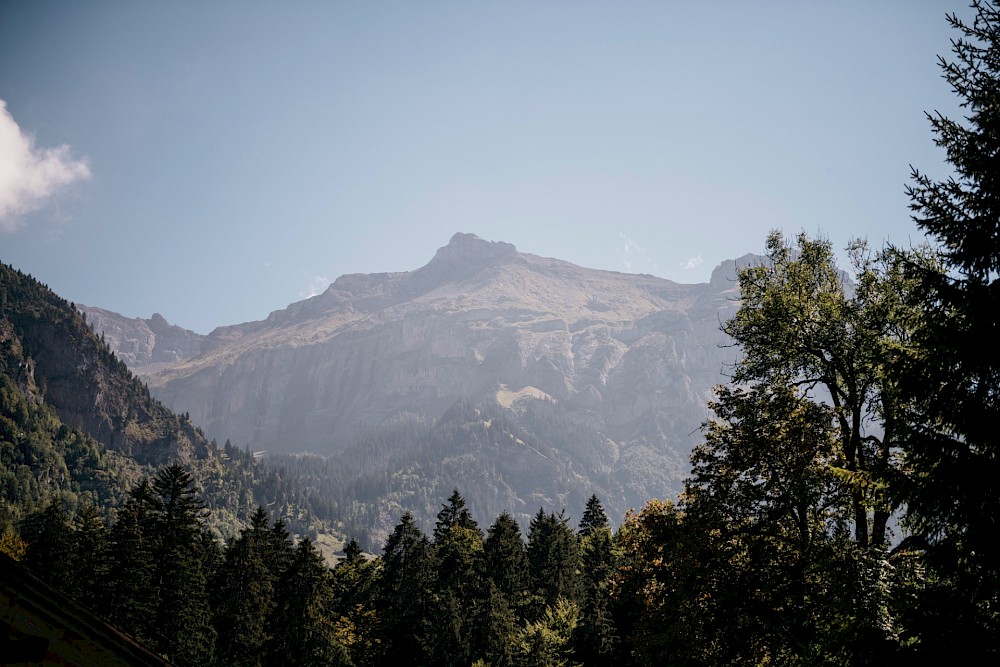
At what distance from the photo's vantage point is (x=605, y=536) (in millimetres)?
59781

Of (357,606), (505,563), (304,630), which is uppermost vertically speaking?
(505,563)

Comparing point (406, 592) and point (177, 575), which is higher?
point (177, 575)

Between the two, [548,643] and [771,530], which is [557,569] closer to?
[548,643]

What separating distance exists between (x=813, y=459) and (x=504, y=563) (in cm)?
4085

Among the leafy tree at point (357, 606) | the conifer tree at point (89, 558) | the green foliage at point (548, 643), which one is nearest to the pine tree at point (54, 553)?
the conifer tree at point (89, 558)

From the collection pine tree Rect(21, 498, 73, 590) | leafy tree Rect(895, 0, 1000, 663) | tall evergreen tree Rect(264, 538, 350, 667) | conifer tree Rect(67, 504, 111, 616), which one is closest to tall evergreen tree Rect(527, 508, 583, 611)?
tall evergreen tree Rect(264, 538, 350, 667)

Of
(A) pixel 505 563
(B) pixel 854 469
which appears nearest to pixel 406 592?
(A) pixel 505 563

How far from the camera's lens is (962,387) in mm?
10453

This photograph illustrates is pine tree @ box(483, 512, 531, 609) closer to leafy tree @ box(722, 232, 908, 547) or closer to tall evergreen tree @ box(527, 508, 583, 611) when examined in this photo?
tall evergreen tree @ box(527, 508, 583, 611)

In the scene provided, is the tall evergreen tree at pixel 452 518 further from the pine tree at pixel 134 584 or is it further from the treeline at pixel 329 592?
the pine tree at pixel 134 584

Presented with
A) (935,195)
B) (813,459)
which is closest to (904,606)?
(813,459)

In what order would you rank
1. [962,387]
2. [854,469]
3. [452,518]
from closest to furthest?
1. [962,387]
2. [854,469]
3. [452,518]

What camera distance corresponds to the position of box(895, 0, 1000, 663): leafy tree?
9.50m

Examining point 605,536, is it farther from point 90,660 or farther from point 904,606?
point 90,660
